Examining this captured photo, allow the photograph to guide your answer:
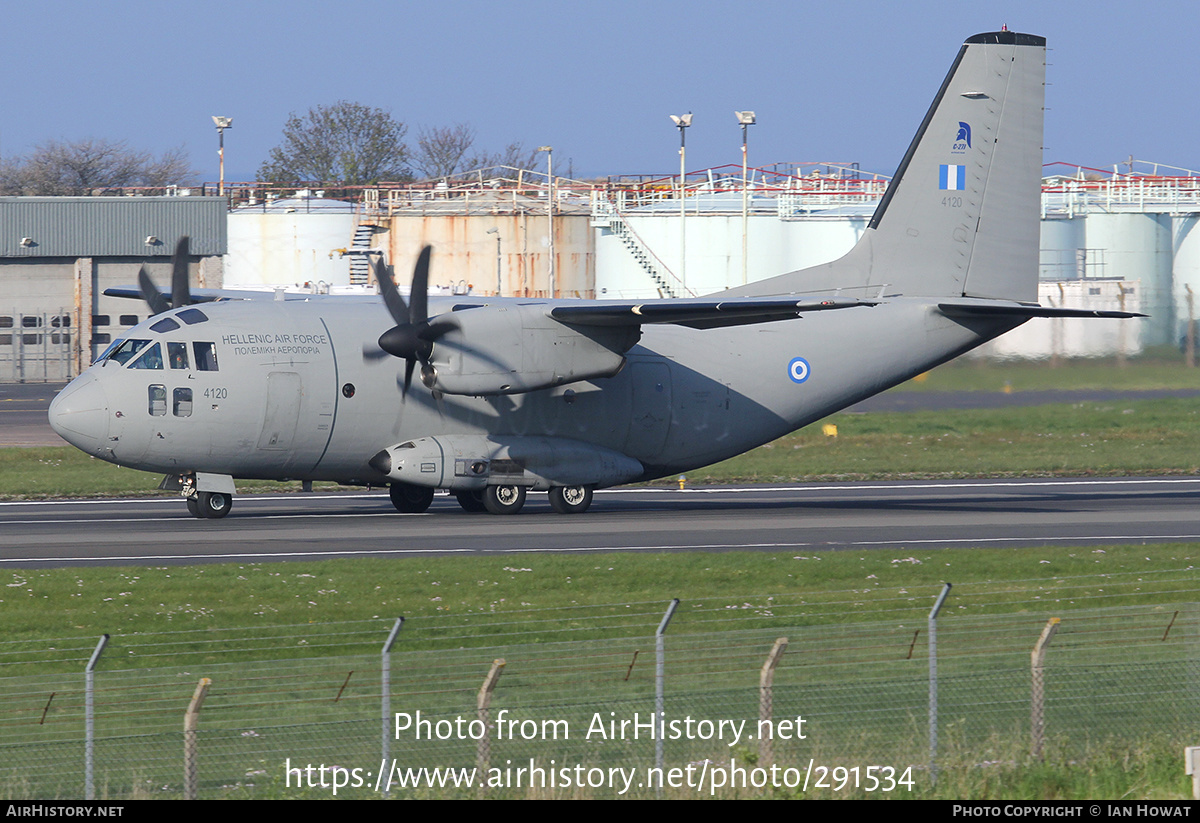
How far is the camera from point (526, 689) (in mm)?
13266

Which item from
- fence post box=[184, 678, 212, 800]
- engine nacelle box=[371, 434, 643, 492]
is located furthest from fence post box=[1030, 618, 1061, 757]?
engine nacelle box=[371, 434, 643, 492]

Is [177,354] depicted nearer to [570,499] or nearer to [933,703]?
[570,499]

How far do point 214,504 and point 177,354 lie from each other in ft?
10.4

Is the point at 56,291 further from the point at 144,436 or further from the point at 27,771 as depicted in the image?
the point at 27,771

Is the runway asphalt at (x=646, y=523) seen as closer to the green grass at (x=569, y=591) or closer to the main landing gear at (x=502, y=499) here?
the main landing gear at (x=502, y=499)

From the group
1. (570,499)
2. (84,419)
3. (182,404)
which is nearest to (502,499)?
(570,499)

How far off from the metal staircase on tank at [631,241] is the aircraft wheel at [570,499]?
120 feet

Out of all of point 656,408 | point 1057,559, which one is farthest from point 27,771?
point 656,408

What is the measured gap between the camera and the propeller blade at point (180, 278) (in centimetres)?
2753

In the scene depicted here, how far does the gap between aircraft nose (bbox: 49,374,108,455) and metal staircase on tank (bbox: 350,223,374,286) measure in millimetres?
36312

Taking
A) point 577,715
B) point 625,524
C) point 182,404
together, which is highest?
point 182,404

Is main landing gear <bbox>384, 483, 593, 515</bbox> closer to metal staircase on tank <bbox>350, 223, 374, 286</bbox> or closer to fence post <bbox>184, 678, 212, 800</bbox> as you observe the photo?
fence post <bbox>184, 678, 212, 800</bbox>

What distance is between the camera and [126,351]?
984 inches

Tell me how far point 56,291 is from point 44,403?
13828 mm
